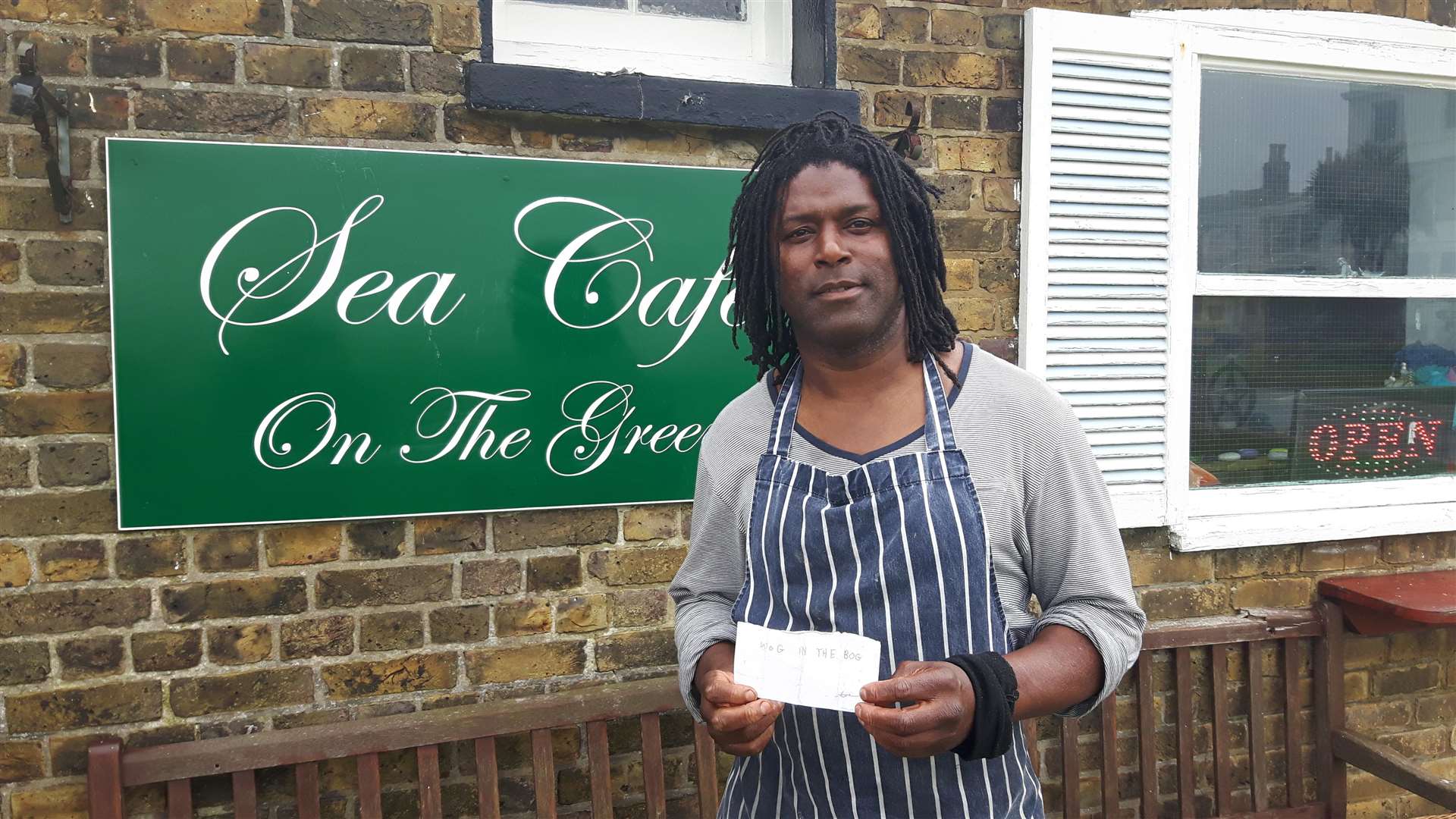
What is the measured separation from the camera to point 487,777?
8.25 feet

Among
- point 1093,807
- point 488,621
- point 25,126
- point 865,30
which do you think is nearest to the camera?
point 25,126

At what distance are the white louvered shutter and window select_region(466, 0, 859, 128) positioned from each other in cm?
64

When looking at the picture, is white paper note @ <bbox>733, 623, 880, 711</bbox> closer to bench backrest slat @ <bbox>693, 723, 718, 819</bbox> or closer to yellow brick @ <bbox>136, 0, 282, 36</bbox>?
bench backrest slat @ <bbox>693, 723, 718, 819</bbox>

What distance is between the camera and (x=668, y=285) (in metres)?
2.70

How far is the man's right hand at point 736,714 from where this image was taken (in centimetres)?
138

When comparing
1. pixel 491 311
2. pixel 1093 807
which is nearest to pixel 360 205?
pixel 491 311

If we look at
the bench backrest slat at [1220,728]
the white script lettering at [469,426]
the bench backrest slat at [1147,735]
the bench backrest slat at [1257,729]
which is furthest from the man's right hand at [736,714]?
the bench backrest slat at [1257,729]

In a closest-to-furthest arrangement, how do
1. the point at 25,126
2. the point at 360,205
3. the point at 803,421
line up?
the point at 803,421
the point at 25,126
the point at 360,205

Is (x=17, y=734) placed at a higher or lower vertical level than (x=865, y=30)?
lower

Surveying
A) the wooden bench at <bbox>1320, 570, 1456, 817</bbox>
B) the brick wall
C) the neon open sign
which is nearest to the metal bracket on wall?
the brick wall

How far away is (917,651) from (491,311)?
1.56m

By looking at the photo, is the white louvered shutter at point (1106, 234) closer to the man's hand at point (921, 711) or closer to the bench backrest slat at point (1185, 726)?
the bench backrest slat at point (1185, 726)

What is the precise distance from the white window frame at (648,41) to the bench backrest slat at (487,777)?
1785mm

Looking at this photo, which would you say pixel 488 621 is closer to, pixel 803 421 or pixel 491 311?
pixel 491 311
